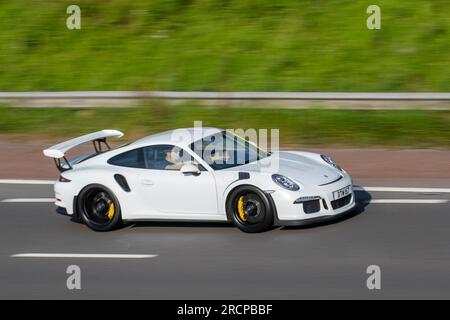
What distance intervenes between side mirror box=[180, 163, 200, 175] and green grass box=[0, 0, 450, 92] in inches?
297

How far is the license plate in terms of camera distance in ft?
32.2

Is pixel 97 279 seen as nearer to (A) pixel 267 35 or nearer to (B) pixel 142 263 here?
(B) pixel 142 263

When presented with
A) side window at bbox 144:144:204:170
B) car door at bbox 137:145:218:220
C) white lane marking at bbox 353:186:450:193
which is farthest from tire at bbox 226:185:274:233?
white lane marking at bbox 353:186:450:193

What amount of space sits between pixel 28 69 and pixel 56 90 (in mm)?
1319

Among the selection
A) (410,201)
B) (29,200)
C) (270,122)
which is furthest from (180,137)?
(270,122)

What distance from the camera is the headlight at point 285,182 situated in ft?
31.6

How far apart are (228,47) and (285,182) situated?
9431 mm

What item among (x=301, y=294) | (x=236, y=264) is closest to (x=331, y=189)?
(x=236, y=264)

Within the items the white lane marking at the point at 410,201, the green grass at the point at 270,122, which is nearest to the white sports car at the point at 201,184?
the white lane marking at the point at 410,201

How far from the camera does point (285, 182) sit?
31.7 feet

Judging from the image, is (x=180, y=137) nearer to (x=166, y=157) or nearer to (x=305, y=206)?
(x=166, y=157)

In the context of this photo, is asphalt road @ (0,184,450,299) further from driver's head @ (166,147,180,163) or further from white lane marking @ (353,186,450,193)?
driver's head @ (166,147,180,163)

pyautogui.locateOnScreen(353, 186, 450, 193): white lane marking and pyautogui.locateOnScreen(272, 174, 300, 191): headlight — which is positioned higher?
pyautogui.locateOnScreen(272, 174, 300, 191): headlight

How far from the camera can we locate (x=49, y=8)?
69.7ft
